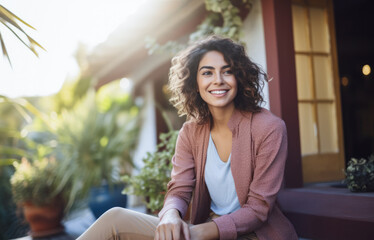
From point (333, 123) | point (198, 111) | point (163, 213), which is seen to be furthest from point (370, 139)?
point (163, 213)

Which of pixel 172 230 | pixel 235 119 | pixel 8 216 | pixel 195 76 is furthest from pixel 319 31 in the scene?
pixel 8 216

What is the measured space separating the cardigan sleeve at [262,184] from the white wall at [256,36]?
998 mm

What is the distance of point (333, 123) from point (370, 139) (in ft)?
8.24

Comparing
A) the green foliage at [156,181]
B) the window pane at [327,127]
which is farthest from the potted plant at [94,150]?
the window pane at [327,127]

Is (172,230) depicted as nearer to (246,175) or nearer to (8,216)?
(246,175)

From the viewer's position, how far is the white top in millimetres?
1770

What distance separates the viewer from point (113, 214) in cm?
159

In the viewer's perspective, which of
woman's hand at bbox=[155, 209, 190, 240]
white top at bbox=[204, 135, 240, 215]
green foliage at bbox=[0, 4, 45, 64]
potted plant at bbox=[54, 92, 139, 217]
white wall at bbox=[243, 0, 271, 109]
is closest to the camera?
woman's hand at bbox=[155, 209, 190, 240]

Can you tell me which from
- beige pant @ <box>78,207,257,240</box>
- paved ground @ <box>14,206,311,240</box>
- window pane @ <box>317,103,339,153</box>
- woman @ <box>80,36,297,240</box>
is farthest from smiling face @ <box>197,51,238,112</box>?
paved ground @ <box>14,206,311,240</box>

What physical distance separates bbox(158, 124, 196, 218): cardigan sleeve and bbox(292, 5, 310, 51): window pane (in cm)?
146

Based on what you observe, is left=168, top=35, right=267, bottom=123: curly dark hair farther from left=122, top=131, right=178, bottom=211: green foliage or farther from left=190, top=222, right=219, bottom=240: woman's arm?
left=122, top=131, right=178, bottom=211: green foliage

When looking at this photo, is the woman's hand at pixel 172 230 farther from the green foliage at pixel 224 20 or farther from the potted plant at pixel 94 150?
the potted plant at pixel 94 150

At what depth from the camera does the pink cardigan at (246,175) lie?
1.56 metres

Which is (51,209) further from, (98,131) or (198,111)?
(198,111)
